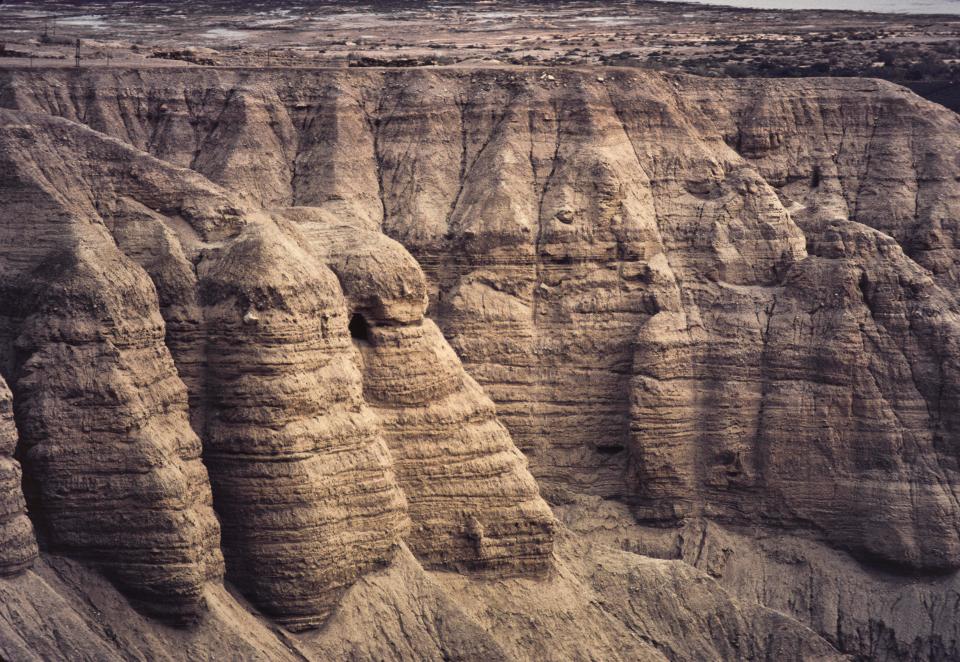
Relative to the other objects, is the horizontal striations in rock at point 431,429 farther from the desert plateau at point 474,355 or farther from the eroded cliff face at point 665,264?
the eroded cliff face at point 665,264

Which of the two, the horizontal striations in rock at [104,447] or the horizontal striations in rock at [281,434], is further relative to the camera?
the horizontal striations in rock at [281,434]

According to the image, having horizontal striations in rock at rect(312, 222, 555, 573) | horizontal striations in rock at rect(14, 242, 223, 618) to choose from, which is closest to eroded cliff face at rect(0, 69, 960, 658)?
horizontal striations in rock at rect(312, 222, 555, 573)

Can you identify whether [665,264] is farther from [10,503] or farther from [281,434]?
[10,503]

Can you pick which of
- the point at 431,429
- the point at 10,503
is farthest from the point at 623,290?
the point at 10,503

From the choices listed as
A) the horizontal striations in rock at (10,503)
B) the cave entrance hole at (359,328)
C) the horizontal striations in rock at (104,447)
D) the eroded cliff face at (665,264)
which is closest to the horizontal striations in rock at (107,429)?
the horizontal striations in rock at (104,447)

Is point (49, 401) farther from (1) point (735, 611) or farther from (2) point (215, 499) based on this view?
(1) point (735, 611)

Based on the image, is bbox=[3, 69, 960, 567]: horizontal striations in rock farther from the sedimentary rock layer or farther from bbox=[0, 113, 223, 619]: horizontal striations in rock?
bbox=[0, 113, 223, 619]: horizontal striations in rock
